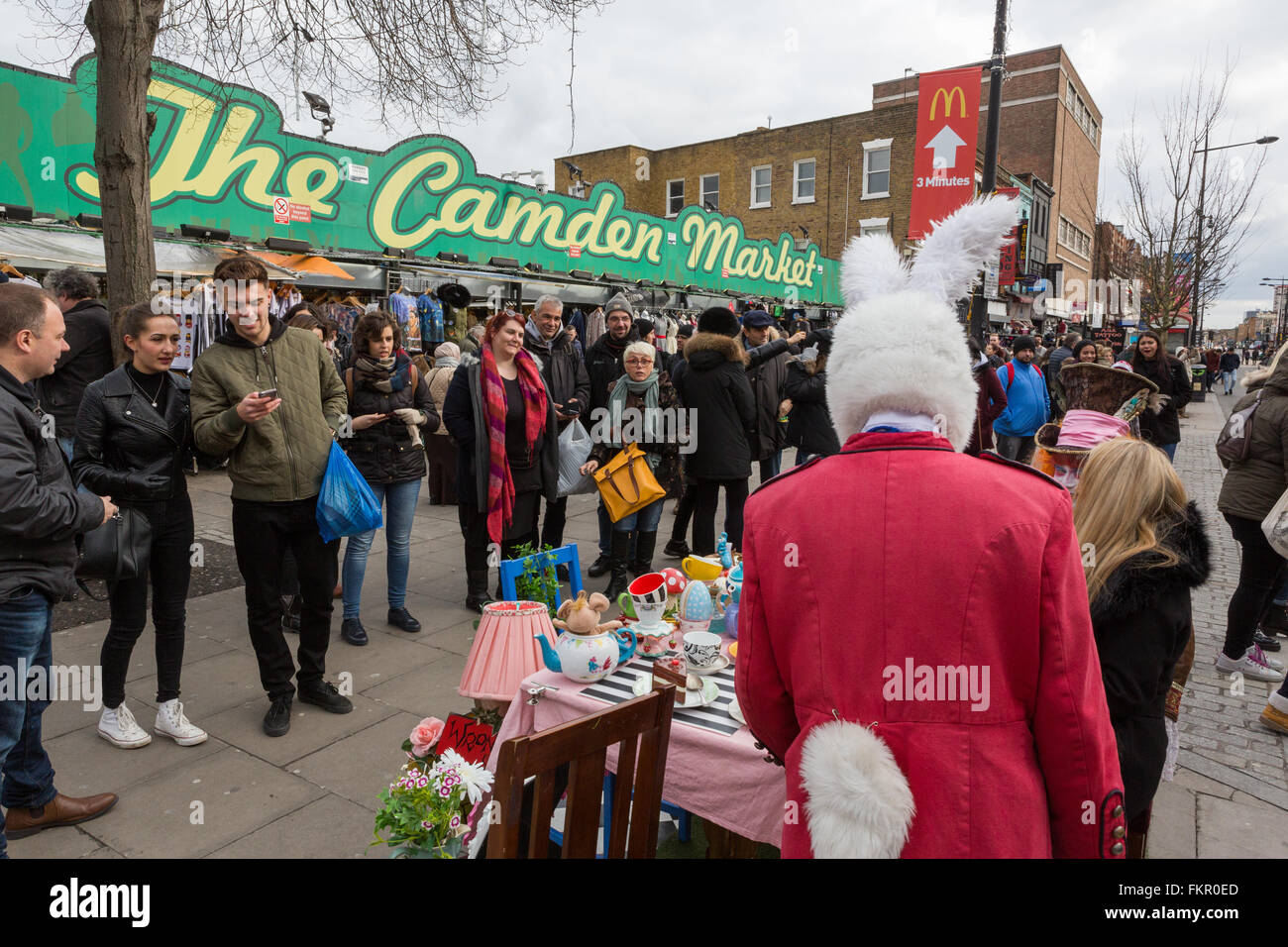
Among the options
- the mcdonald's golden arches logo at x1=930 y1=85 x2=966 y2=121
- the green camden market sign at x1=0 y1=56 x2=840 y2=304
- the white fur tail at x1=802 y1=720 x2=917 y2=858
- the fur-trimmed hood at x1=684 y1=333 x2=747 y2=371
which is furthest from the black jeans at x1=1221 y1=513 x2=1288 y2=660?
the green camden market sign at x1=0 y1=56 x2=840 y2=304

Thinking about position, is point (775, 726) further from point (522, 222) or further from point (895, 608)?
point (522, 222)

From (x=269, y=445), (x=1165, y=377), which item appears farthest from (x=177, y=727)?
(x=1165, y=377)

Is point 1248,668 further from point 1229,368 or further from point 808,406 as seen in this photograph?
point 1229,368

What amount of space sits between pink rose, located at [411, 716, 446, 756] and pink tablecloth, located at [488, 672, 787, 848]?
0.21 metres

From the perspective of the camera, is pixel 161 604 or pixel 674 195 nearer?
pixel 161 604

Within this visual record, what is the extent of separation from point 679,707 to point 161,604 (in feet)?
8.36

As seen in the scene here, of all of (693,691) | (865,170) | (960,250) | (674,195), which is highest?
(674,195)

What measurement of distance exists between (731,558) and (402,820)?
1911 millimetres

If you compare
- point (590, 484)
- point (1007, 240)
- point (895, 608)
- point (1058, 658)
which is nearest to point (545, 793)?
point (895, 608)

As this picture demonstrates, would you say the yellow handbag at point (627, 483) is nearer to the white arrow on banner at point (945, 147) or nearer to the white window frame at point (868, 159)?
the white arrow on banner at point (945, 147)

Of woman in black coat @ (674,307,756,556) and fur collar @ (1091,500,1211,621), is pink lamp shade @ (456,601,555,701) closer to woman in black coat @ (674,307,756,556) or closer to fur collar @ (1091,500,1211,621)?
fur collar @ (1091,500,1211,621)

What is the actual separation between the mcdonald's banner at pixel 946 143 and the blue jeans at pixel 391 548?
758 cm

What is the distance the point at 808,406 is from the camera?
6855 mm

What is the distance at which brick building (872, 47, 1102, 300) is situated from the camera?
1374 inches
